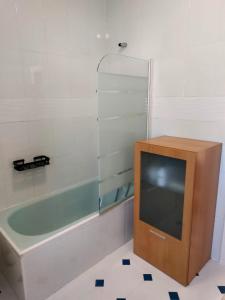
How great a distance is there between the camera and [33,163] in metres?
1.90

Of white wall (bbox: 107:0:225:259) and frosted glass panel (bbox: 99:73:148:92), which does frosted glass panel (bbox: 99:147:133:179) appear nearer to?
white wall (bbox: 107:0:225:259)

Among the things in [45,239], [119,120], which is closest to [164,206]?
[119,120]

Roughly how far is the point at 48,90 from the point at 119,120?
678mm

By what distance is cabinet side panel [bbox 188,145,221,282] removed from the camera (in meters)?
1.47

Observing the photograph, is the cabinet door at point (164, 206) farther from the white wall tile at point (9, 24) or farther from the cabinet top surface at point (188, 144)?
the white wall tile at point (9, 24)

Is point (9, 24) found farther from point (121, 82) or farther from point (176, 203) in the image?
point (176, 203)

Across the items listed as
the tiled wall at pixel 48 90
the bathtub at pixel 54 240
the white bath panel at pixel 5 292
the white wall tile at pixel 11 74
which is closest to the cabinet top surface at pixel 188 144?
the bathtub at pixel 54 240

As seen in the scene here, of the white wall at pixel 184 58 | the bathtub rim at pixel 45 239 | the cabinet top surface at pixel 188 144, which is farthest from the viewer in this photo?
the white wall at pixel 184 58

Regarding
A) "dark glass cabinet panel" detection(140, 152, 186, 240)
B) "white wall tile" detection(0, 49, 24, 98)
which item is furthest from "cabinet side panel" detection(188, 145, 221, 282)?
"white wall tile" detection(0, 49, 24, 98)

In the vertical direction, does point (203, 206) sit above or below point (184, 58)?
below

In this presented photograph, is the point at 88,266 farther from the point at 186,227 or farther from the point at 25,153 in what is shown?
the point at 25,153

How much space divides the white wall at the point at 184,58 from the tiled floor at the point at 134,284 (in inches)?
11.8

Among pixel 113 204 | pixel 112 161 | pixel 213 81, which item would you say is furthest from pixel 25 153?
pixel 213 81

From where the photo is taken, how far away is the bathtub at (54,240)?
56.0 inches
